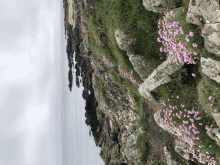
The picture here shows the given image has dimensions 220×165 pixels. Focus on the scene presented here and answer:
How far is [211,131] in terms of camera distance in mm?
6484

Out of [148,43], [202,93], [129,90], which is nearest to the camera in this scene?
[202,93]

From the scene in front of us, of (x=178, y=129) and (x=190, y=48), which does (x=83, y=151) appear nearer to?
(x=178, y=129)

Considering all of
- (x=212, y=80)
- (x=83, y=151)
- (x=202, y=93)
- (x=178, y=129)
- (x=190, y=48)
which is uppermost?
(x=190, y=48)

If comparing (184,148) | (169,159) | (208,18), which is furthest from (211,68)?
(169,159)

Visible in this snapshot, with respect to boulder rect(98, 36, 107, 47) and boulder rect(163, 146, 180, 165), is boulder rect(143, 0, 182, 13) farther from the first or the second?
boulder rect(163, 146, 180, 165)

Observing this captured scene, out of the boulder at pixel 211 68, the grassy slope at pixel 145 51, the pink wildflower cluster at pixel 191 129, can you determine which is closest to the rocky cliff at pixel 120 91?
the boulder at pixel 211 68

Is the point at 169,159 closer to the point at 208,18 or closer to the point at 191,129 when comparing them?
the point at 191,129

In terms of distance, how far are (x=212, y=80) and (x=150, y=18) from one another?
6.54 m

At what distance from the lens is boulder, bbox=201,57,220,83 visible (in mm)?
5597

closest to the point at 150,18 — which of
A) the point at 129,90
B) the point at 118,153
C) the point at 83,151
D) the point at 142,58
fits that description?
the point at 142,58

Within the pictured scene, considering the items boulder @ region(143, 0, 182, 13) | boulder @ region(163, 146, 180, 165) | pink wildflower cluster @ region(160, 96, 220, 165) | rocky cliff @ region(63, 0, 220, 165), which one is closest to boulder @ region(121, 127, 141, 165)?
rocky cliff @ region(63, 0, 220, 165)

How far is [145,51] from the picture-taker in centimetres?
1159

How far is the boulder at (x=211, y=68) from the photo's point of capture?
560 cm

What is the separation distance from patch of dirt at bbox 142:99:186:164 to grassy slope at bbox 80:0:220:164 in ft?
2.40
